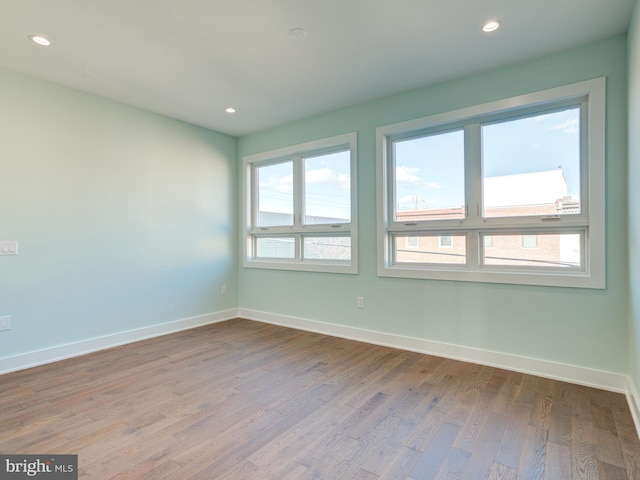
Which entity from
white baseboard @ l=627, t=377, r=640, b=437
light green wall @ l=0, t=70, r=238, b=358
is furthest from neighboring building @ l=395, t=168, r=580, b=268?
light green wall @ l=0, t=70, r=238, b=358

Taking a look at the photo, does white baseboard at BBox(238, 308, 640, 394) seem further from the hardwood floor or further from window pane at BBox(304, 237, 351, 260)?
window pane at BBox(304, 237, 351, 260)

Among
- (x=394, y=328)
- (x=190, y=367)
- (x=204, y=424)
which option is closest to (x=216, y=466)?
(x=204, y=424)

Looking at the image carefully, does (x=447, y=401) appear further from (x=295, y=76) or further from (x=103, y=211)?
(x=103, y=211)

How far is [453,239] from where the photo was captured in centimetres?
328

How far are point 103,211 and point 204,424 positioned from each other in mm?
2635

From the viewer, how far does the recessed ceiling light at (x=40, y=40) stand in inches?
96.8

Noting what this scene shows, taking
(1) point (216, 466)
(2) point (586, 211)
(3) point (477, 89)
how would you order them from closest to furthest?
(1) point (216, 466) < (2) point (586, 211) < (3) point (477, 89)

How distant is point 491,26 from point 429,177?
55.0 inches

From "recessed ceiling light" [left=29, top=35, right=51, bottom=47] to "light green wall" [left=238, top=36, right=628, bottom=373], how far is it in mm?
2520

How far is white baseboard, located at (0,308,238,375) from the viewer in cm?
298

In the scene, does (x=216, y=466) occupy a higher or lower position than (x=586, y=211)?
lower

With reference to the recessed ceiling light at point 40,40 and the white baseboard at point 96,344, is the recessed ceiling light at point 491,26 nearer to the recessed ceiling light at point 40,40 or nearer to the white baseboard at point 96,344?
the recessed ceiling light at point 40,40

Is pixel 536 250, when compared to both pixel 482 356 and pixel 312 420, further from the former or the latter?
pixel 312 420
